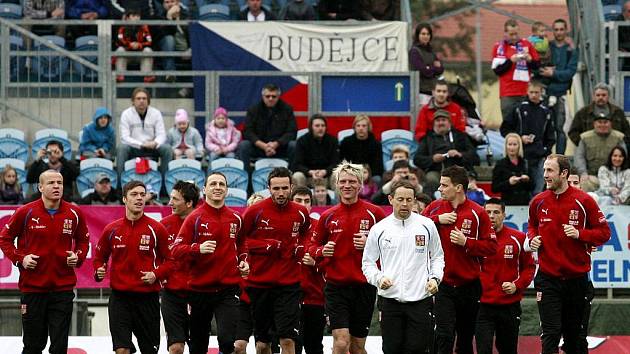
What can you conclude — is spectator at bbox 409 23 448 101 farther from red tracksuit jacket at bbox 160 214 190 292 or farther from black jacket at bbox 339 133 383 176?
red tracksuit jacket at bbox 160 214 190 292

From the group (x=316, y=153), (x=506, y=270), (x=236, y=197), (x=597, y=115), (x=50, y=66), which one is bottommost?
(x=506, y=270)

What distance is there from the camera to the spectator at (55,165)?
21.6 meters

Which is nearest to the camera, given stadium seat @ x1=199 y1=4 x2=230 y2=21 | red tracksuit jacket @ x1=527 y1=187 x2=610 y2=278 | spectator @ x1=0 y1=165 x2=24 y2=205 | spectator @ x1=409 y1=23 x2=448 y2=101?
red tracksuit jacket @ x1=527 y1=187 x2=610 y2=278

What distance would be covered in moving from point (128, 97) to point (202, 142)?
1.90 meters

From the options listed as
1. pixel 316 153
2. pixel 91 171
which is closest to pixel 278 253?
pixel 316 153

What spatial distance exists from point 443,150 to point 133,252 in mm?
6557

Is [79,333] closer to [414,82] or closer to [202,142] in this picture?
[202,142]

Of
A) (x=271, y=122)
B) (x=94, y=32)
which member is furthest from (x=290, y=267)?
(x=94, y=32)

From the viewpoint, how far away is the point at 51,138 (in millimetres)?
23062

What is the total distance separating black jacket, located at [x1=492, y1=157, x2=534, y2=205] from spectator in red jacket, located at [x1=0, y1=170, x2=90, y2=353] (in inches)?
266

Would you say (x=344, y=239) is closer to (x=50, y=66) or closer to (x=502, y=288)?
(x=502, y=288)

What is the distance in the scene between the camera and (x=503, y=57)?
2400 cm

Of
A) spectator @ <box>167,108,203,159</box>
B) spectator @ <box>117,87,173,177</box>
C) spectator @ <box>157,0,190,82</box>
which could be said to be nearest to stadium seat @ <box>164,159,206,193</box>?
spectator @ <box>117,87,173,177</box>

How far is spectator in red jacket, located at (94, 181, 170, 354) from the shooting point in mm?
16453
